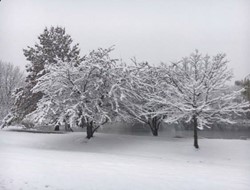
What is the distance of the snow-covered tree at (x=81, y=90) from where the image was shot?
60.7 ft

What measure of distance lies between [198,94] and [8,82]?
29665 millimetres

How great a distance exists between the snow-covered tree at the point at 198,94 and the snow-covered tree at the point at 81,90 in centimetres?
303

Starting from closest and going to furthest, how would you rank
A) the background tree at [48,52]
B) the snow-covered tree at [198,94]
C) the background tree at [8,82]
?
the snow-covered tree at [198,94], the background tree at [48,52], the background tree at [8,82]

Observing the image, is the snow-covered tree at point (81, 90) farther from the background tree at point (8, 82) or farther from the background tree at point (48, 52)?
the background tree at point (8, 82)

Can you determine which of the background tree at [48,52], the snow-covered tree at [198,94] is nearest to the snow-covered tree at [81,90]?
the snow-covered tree at [198,94]

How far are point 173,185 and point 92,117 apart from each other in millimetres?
10596

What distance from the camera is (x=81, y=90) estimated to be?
19.1 metres

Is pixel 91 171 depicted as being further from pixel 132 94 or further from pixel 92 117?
pixel 132 94

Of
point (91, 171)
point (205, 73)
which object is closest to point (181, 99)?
point (205, 73)

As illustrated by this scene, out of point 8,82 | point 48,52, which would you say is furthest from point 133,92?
point 8,82

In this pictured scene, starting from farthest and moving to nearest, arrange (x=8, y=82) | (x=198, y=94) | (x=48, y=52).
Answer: (x=8, y=82), (x=48, y=52), (x=198, y=94)

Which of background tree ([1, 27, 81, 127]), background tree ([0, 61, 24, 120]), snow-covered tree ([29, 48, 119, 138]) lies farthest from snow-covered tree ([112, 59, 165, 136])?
background tree ([0, 61, 24, 120])

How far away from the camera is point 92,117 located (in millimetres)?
18094

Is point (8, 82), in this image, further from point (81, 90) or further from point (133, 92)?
point (133, 92)
